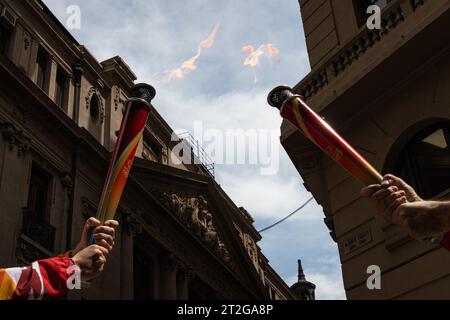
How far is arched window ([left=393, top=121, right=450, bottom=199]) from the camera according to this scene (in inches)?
386

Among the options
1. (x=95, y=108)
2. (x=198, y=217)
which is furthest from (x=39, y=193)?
(x=198, y=217)

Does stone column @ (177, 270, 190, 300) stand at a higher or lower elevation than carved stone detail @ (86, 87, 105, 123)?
lower

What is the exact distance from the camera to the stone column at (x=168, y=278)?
2542 centimetres

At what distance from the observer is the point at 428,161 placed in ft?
33.2

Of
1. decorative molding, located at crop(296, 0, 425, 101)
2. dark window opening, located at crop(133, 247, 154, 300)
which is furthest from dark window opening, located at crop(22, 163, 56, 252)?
decorative molding, located at crop(296, 0, 425, 101)

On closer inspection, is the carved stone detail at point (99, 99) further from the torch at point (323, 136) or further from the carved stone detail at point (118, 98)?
the torch at point (323, 136)

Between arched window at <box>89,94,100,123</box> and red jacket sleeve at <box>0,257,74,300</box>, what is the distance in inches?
817

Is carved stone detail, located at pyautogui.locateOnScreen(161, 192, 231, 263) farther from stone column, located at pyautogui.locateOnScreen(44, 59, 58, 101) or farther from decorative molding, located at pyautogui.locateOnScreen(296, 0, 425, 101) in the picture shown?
decorative molding, located at pyautogui.locateOnScreen(296, 0, 425, 101)

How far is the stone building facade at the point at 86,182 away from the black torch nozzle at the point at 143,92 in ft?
41.6

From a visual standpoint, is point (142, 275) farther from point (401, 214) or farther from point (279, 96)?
point (401, 214)
